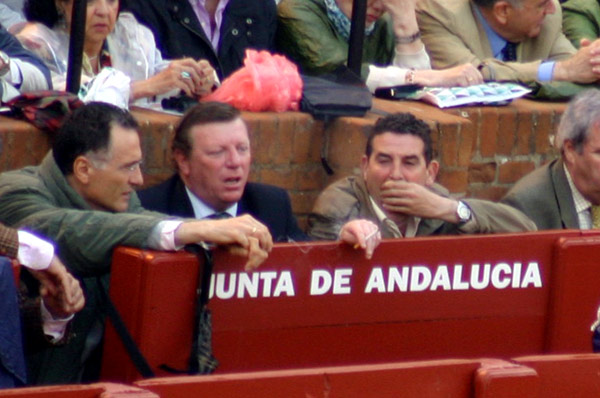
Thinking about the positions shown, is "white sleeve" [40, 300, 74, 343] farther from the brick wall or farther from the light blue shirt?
the light blue shirt

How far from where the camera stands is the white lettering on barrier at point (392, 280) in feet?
15.6

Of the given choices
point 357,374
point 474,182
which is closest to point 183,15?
point 474,182

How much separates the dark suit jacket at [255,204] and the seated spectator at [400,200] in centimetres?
15

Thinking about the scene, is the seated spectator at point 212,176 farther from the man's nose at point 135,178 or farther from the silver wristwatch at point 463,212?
the silver wristwatch at point 463,212

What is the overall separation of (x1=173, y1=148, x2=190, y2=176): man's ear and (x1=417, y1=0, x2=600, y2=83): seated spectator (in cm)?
184

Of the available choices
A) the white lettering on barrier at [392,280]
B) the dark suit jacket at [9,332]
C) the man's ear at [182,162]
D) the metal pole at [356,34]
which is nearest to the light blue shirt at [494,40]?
the metal pole at [356,34]

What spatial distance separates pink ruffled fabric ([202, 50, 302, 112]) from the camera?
19.8ft

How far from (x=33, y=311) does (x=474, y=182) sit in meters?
2.47

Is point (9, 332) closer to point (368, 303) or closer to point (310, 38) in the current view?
point (368, 303)

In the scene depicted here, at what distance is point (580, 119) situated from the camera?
19.6 feet

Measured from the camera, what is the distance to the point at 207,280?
4.65 meters

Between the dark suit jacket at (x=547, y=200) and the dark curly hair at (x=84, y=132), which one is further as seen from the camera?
the dark suit jacket at (x=547, y=200)

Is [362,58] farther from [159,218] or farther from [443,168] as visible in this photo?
[159,218]

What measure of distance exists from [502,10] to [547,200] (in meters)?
1.28
